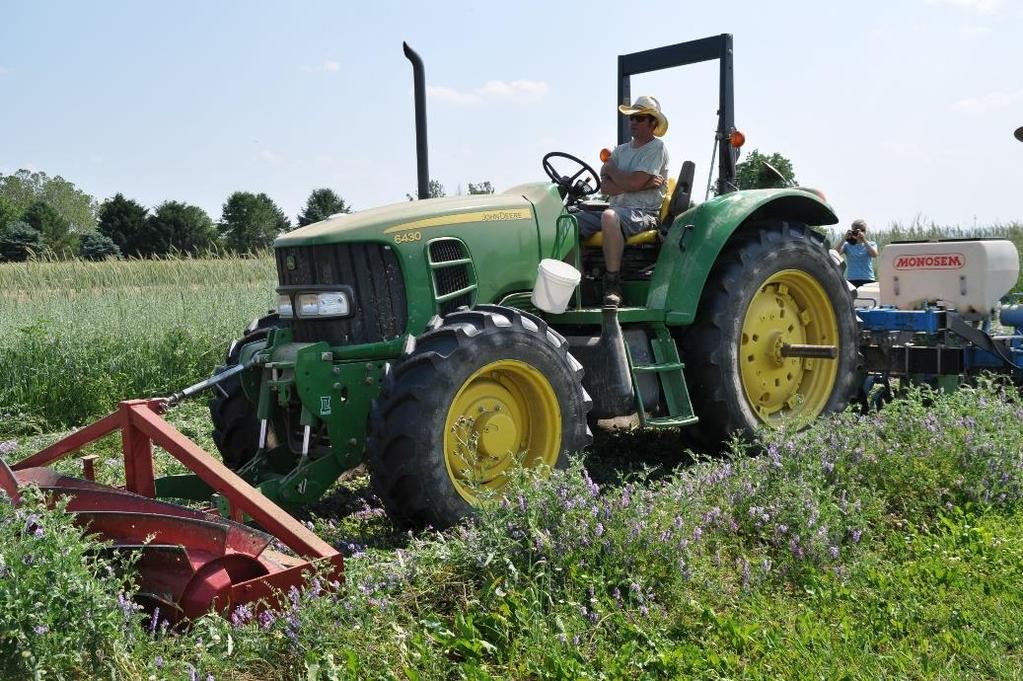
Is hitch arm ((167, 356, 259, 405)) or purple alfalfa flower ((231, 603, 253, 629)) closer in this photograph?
purple alfalfa flower ((231, 603, 253, 629))

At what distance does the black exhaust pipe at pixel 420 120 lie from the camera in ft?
18.4

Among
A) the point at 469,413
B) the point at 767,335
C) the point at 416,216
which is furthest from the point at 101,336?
the point at 767,335

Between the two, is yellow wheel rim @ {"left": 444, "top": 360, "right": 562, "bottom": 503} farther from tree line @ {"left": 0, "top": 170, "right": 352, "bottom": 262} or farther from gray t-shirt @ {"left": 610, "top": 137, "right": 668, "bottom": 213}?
tree line @ {"left": 0, "top": 170, "right": 352, "bottom": 262}

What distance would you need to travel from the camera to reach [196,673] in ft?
9.13

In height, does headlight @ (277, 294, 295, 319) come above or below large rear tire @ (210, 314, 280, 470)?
above

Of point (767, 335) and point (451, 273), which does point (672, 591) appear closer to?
point (451, 273)

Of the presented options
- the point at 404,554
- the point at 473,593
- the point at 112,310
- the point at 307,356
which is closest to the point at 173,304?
the point at 112,310

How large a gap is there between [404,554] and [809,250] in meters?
3.49

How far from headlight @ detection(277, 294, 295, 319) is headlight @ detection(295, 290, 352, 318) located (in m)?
0.13

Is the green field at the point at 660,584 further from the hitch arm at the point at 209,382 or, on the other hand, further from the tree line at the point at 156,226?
the tree line at the point at 156,226

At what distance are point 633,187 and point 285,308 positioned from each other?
214cm

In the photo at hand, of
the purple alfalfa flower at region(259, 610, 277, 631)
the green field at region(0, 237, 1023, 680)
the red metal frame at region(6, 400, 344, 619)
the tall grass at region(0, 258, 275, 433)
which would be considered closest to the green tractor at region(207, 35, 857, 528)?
the green field at region(0, 237, 1023, 680)

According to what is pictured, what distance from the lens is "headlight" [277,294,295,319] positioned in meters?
4.95

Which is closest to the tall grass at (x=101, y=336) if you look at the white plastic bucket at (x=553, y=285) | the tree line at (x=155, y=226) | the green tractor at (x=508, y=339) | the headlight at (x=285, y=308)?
the green tractor at (x=508, y=339)
